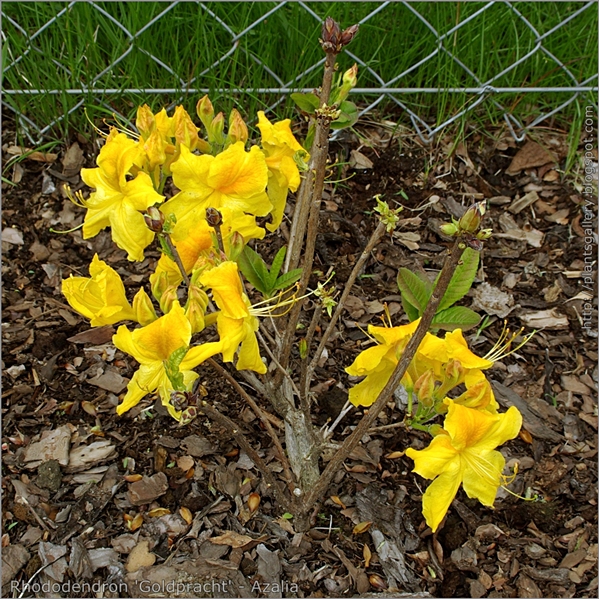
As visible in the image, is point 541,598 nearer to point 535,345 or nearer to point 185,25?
point 535,345

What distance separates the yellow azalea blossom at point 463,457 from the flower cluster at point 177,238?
43 centimetres

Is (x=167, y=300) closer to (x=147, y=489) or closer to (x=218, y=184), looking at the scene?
(x=218, y=184)

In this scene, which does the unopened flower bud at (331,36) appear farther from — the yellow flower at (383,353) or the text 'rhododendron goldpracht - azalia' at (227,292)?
the yellow flower at (383,353)

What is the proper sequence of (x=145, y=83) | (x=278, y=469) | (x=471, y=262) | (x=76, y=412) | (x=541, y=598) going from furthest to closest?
(x=145, y=83)
(x=76, y=412)
(x=278, y=469)
(x=541, y=598)
(x=471, y=262)

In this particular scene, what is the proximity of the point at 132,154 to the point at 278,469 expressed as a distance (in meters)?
1.15

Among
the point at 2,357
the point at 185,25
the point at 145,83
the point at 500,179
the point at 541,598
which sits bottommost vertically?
the point at 541,598

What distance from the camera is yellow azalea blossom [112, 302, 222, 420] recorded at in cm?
133

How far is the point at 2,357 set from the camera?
8.07 ft

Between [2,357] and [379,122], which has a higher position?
[379,122]

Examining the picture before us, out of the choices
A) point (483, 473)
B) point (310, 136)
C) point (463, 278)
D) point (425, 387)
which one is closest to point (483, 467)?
point (483, 473)

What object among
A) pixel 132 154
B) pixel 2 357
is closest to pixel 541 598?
pixel 132 154

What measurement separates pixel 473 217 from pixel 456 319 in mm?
588

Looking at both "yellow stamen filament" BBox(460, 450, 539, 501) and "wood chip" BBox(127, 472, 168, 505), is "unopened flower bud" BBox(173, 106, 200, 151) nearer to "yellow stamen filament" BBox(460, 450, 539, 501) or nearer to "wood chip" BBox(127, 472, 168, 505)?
"yellow stamen filament" BBox(460, 450, 539, 501)

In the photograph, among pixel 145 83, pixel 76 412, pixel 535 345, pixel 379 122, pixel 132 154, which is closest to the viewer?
pixel 132 154
